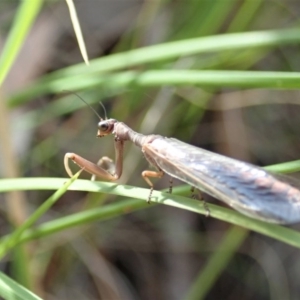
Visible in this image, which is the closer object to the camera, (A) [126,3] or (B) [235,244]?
(B) [235,244]

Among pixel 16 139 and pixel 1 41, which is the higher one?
pixel 1 41

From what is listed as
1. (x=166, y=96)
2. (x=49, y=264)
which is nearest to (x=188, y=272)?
(x=49, y=264)

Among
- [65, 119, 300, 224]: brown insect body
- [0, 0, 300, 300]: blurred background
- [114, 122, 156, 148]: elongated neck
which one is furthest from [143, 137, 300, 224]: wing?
[0, 0, 300, 300]: blurred background

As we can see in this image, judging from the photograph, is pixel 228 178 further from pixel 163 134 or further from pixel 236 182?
pixel 163 134

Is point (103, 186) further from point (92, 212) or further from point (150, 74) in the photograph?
point (150, 74)

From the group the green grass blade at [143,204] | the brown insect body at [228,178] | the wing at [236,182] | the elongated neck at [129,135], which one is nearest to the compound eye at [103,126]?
the elongated neck at [129,135]

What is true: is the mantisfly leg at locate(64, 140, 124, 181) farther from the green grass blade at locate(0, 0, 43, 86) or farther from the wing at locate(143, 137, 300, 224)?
the green grass blade at locate(0, 0, 43, 86)

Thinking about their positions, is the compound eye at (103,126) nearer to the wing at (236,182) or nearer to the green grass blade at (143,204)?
the wing at (236,182)
